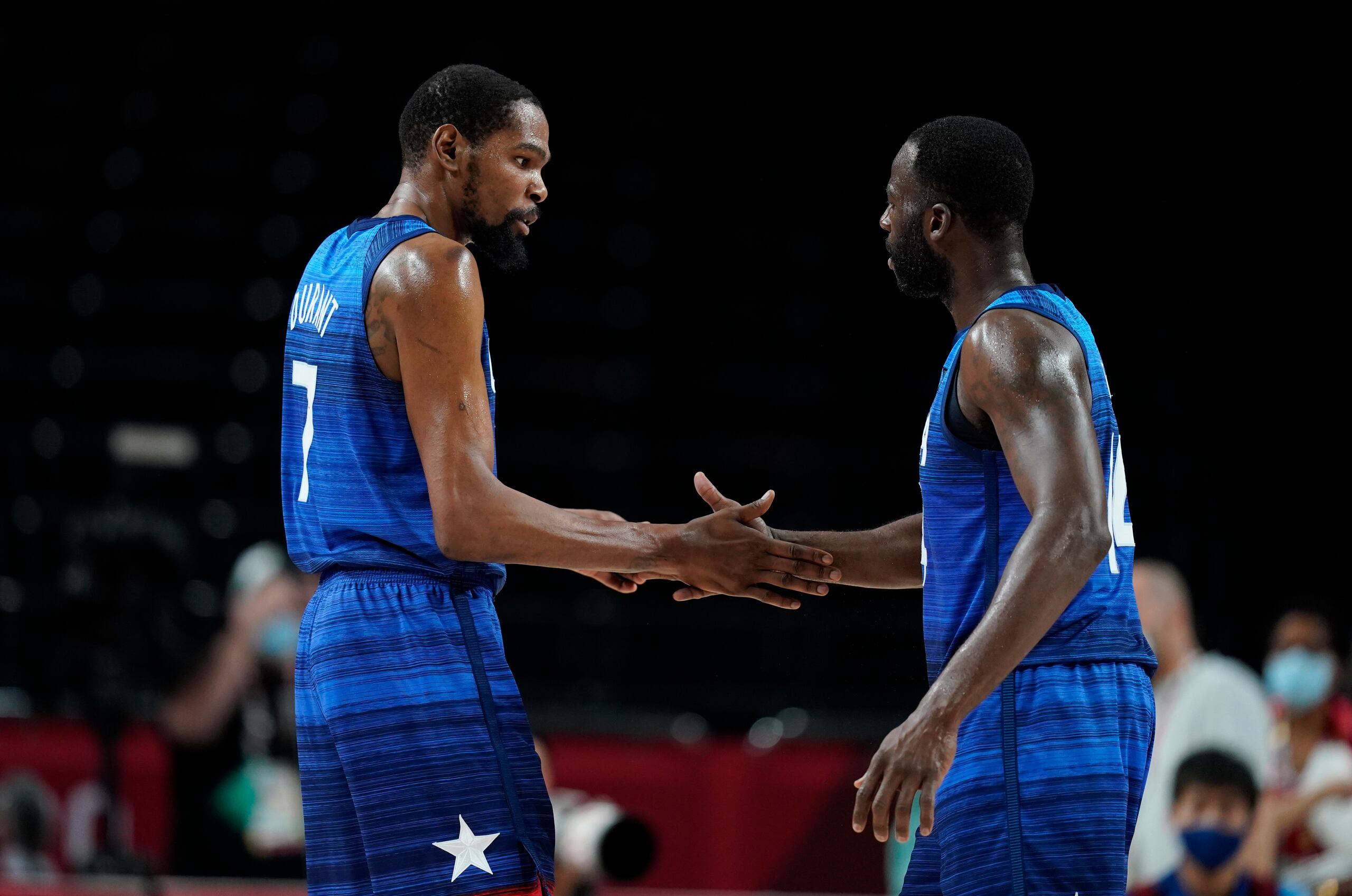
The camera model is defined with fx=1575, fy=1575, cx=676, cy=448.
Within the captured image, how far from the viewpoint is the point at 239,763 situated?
7.27 m

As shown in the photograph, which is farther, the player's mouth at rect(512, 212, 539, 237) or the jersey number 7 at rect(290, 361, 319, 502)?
the player's mouth at rect(512, 212, 539, 237)

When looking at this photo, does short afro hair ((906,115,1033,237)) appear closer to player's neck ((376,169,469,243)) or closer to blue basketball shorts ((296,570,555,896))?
player's neck ((376,169,469,243))

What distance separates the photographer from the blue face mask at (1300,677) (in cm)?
755

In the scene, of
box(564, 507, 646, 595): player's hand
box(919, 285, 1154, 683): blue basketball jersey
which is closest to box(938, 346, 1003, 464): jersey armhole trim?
box(919, 285, 1154, 683): blue basketball jersey

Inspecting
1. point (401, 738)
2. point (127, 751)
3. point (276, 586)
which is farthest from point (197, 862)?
point (401, 738)

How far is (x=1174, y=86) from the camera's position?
1278cm

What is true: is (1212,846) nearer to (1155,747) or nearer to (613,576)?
(1155,747)

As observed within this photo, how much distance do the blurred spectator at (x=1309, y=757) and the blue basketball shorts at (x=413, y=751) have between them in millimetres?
4702

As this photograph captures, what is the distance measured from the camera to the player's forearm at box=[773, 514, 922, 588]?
407 centimetres

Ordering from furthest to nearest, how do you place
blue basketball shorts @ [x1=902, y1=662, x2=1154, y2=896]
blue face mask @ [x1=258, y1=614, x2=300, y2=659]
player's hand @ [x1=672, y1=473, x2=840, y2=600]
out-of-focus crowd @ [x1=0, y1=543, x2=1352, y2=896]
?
1. blue face mask @ [x1=258, y1=614, x2=300, y2=659]
2. out-of-focus crowd @ [x1=0, y1=543, x2=1352, y2=896]
3. player's hand @ [x1=672, y1=473, x2=840, y2=600]
4. blue basketball shorts @ [x1=902, y1=662, x2=1154, y2=896]

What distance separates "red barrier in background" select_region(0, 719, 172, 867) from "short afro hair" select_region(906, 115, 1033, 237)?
5337 mm

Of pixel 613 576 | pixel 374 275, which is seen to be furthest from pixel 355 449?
pixel 613 576

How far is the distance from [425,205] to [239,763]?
14.3 feet

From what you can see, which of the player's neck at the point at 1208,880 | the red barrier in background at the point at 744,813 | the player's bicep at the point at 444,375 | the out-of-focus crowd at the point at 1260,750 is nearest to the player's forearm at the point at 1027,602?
the player's bicep at the point at 444,375
